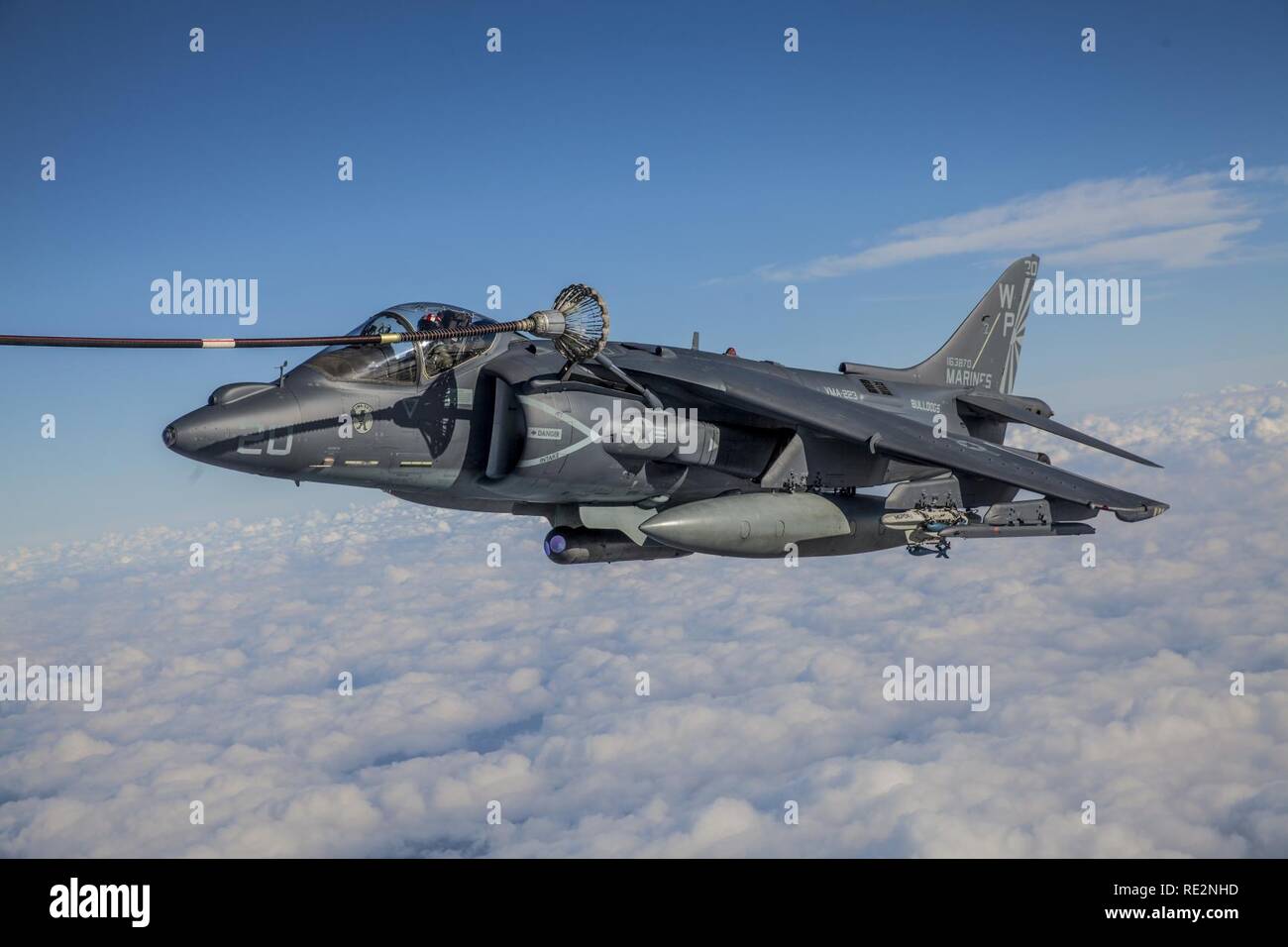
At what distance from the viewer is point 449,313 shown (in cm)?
1180

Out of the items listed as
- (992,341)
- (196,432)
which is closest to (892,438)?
(992,341)

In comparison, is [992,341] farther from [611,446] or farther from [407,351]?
[407,351]

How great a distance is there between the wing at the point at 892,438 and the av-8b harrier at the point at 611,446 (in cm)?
3

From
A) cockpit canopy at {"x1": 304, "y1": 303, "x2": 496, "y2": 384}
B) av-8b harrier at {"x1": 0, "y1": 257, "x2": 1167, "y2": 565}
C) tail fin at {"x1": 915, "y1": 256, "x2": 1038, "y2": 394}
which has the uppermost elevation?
tail fin at {"x1": 915, "y1": 256, "x2": 1038, "y2": 394}

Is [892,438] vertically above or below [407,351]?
below

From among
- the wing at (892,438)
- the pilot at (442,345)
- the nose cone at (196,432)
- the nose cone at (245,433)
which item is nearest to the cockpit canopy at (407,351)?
the pilot at (442,345)

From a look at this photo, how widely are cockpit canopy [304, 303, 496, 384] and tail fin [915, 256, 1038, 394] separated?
1035 centimetres

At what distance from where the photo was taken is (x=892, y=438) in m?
13.1

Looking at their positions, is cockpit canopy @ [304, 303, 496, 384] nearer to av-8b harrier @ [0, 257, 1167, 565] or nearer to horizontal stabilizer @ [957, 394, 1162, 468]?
av-8b harrier @ [0, 257, 1167, 565]

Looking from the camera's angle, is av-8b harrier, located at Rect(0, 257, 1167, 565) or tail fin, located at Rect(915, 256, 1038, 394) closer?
av-8b harrier, located at Rect(0, 257, 1167, 565)

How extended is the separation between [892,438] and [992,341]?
27.2 ft

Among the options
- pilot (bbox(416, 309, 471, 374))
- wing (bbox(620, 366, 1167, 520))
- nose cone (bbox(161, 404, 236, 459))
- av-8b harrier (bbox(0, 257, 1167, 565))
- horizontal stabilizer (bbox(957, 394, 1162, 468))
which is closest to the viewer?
nose cone (bbox(161, 404, 236, 459))

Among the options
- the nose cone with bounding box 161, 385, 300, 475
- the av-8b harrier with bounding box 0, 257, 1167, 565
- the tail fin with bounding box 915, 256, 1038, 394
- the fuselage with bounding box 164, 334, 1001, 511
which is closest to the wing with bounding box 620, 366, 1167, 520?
the av-8b harrier with bounding box 0, 257, 1167, 565

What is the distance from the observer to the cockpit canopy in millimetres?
11242
